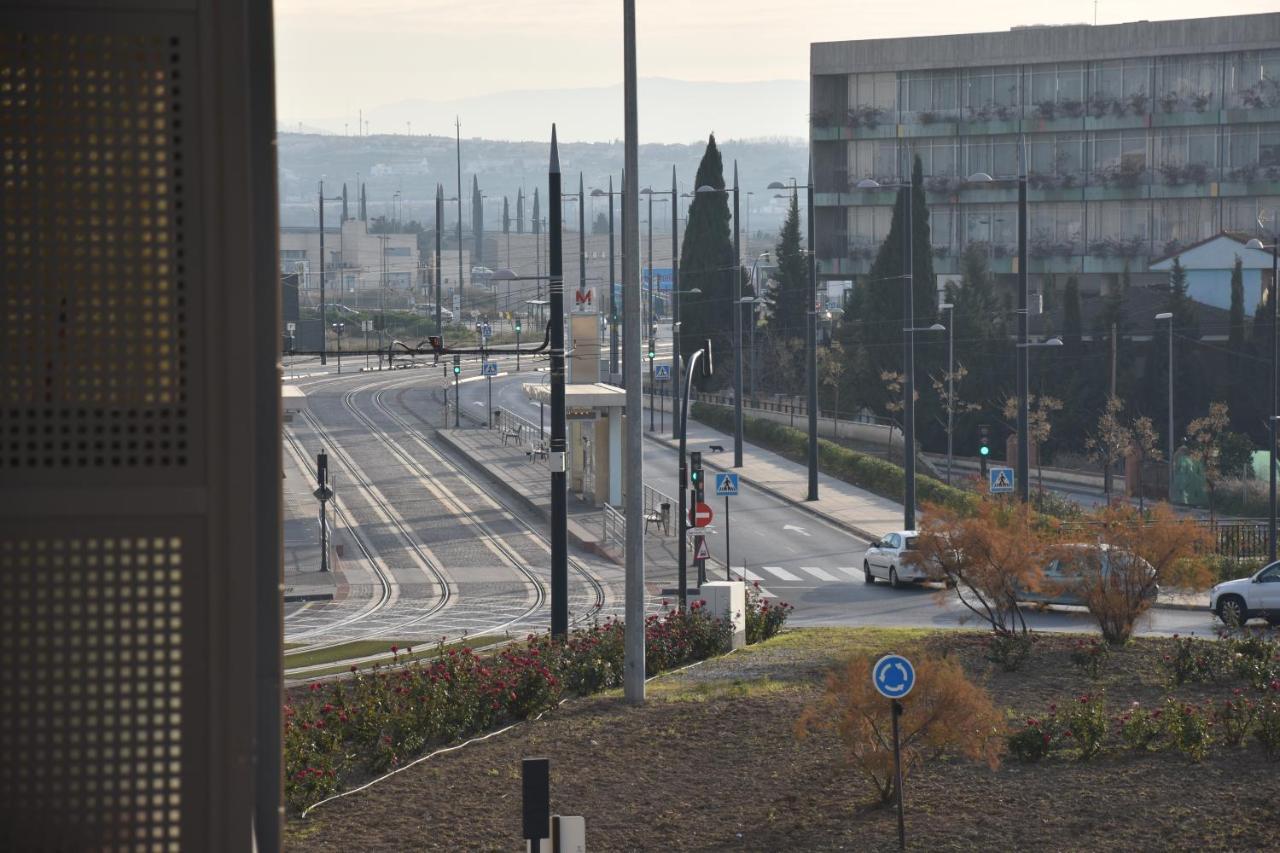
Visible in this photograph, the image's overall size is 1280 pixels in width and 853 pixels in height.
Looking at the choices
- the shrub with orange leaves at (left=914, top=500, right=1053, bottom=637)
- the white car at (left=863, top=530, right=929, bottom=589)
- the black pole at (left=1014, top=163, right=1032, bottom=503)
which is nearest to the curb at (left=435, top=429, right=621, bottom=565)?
the white car at (left=863, top=530, right=929, bottom=589)

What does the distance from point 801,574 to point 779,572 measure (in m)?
0.63

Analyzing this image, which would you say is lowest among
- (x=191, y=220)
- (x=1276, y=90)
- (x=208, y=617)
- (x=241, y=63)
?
(x=208, y=617)

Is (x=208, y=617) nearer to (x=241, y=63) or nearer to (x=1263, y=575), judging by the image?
(x=241, y=63)

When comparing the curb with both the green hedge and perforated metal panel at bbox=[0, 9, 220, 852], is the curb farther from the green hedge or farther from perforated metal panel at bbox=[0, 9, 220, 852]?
perforated metal panel at bbox=[0, 9, 220, 852]

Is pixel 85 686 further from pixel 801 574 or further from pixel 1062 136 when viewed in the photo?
pixel 1062 136

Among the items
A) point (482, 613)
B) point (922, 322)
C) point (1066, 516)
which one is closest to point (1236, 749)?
point (482, 613)

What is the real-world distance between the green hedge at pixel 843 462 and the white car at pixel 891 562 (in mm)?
3727

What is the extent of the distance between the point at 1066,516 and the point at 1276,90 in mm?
47250

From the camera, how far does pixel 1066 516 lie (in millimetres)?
42938

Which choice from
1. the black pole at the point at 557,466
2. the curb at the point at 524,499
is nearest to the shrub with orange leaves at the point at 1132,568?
the black pole at the point at 557,466

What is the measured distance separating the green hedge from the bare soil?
24.8 m

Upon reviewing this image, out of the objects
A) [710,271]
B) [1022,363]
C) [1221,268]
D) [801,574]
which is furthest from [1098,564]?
[710,271]

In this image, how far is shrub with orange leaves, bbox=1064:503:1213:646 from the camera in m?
24.2

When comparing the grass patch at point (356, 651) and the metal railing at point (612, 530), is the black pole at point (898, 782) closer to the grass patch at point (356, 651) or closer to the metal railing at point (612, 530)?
the grass patch at point (356, 651)
